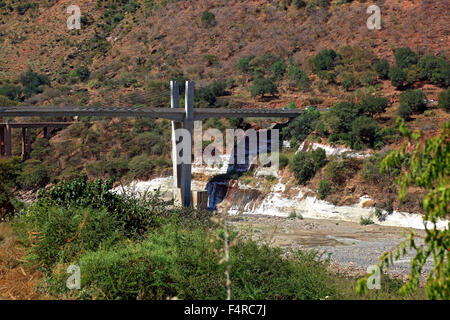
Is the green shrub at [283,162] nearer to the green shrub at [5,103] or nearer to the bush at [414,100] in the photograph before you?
the bush at [414,100]

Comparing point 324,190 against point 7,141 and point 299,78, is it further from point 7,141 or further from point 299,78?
point 7,141

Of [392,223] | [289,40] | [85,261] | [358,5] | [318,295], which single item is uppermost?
[358,5]

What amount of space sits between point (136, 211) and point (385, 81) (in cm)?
4042

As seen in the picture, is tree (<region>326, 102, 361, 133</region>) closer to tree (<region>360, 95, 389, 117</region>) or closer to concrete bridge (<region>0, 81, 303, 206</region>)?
tree (<region>360, 95, 389, 117</region>)

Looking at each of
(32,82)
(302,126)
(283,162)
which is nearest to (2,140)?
(283,162)

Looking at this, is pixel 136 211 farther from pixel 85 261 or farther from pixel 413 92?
pixel 413 92

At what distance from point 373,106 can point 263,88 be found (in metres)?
15.2

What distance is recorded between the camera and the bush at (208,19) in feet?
248

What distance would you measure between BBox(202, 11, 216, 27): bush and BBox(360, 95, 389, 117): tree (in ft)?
130

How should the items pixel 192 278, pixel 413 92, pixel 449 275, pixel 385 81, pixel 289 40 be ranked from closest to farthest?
pixel 449 275 → pixel 192 278 → pixel 413 92 → pixel 385 81 → pixel 289 40

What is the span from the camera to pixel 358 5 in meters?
68.6

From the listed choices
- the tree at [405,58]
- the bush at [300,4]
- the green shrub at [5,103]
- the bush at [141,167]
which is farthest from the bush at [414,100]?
the green shrub at [5,103]

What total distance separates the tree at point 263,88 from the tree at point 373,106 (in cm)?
1382
